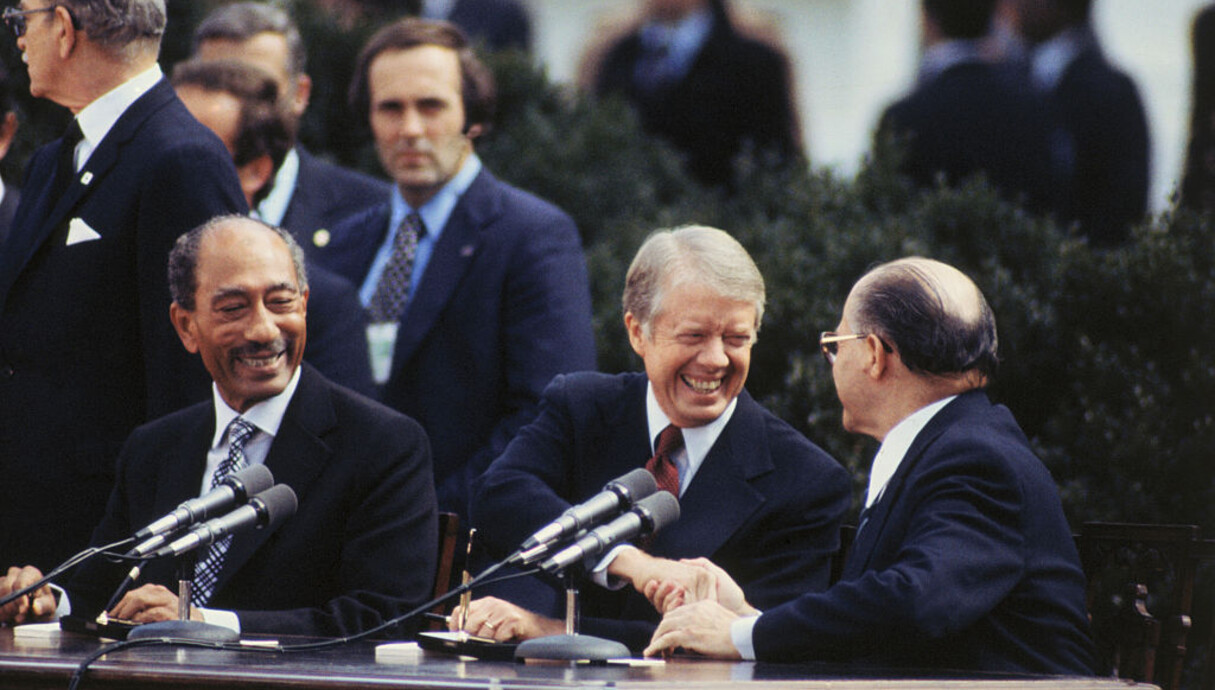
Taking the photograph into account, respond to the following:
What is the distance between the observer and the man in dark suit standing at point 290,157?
613cm

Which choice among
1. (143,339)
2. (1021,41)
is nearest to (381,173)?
(1021,41)

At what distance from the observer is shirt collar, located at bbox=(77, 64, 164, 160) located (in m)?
4.64

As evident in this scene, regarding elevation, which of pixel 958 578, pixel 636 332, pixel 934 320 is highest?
pixel 636 332

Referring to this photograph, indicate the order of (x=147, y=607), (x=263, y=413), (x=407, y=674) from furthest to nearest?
1. (x=263, y=413)
2. (x=147, y=607)
3. (x=407, y=674)

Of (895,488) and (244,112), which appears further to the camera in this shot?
(244,112)

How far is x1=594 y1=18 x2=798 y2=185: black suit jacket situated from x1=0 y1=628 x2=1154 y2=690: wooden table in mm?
6457

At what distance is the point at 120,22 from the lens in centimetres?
459

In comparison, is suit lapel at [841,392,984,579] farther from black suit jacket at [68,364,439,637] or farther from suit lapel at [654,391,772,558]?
black suit jacket at [68,364,439,637]

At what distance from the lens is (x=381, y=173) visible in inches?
341

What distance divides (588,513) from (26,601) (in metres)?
1.60

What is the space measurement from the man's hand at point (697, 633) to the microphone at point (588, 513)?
0.28m

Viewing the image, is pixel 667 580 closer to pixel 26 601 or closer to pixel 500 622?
pixel 500 622

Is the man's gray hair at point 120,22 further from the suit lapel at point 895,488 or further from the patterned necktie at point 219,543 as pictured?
the suit lapel at point 895,488

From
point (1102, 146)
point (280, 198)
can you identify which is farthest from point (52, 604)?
point (1102, 146)
